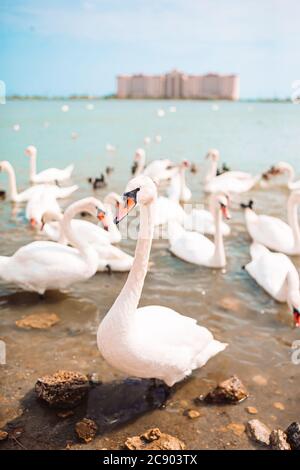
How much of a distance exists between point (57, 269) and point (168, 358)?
218cm

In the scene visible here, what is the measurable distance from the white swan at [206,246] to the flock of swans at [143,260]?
0.01 m

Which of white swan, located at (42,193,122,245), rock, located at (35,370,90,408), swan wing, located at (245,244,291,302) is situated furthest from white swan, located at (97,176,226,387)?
white swan, located at (42,193,122,245)

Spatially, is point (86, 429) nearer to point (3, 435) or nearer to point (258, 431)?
point (3, 435)

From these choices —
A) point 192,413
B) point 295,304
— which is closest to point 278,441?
point 192,413

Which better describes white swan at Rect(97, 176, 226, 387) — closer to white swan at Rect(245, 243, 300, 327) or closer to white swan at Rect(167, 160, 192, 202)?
white swan at Rect(245, 243, 300, 327)

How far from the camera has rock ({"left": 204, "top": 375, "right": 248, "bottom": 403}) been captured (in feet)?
12.7

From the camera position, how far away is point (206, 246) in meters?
7.03

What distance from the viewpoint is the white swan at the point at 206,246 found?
674 centimetres

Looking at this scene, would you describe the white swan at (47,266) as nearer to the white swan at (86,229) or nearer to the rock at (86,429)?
the white swan at (86,229)

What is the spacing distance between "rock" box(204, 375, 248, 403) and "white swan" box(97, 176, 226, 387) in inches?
12.8

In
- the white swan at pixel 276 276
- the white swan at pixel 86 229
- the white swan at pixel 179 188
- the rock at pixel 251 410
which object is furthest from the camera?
the white swan at pixel 179 188

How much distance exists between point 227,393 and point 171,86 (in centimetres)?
2780

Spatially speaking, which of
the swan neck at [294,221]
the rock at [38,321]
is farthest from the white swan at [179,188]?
the rock at [38,321]

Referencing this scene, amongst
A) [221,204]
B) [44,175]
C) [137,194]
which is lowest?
[44,175]
